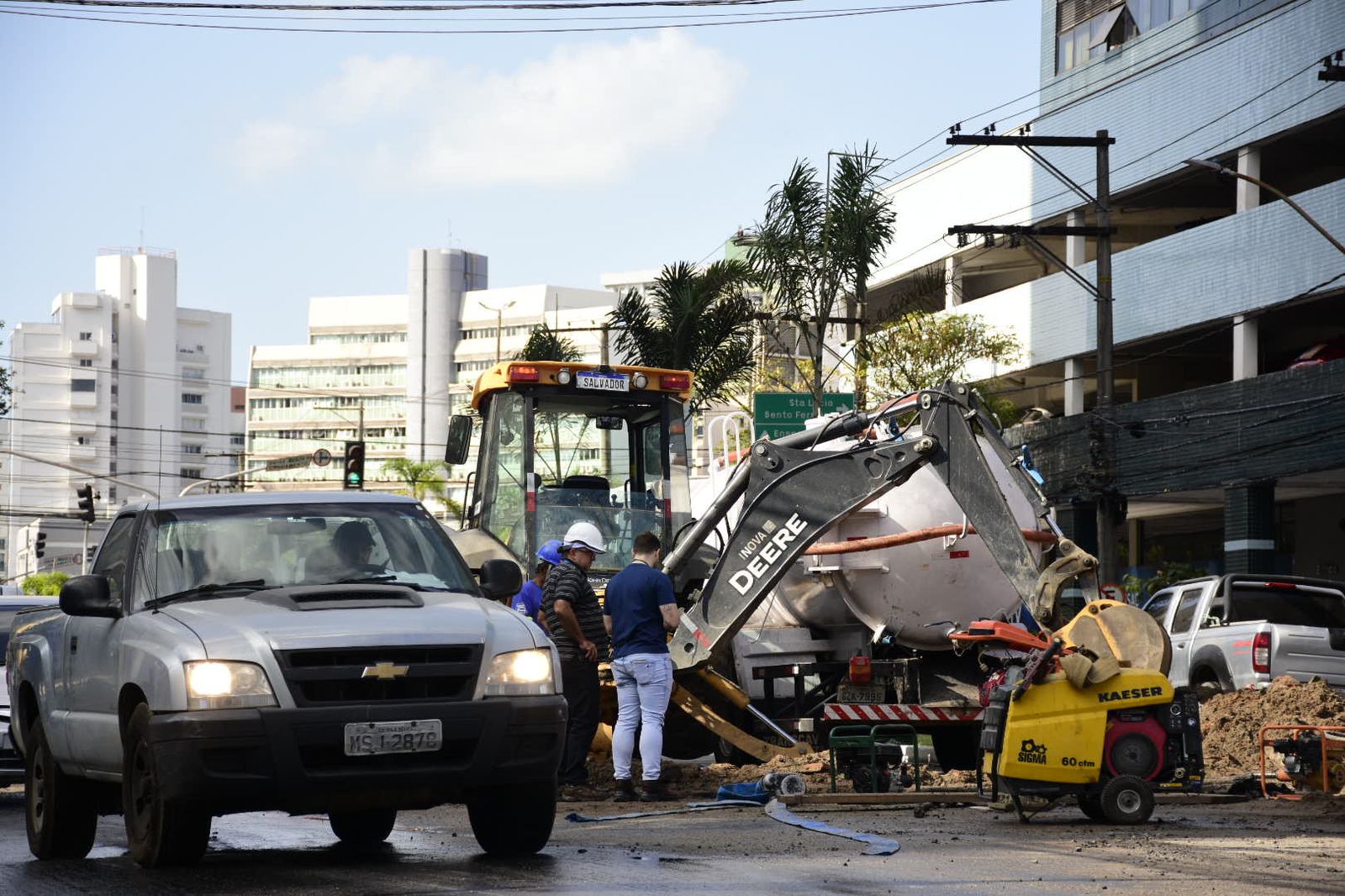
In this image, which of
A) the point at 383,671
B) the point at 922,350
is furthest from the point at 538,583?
the point at 922,350

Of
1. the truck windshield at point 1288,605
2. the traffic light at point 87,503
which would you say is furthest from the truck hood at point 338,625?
the traffic light at point 87,503

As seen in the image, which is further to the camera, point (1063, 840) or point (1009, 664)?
point (1009, 664)

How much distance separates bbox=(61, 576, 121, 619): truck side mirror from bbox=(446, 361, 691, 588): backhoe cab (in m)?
7.35

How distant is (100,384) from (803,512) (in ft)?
487

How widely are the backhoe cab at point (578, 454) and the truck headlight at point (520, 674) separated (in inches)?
302

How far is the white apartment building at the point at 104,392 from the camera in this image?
506 ft

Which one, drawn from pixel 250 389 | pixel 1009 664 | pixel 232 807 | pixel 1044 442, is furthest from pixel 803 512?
pixel 250 389

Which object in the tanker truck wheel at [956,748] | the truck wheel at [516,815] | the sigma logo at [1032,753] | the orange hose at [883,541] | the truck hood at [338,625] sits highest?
the orange hose at [883,541]

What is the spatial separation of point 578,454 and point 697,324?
16602 mm

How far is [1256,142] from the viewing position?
116 ft

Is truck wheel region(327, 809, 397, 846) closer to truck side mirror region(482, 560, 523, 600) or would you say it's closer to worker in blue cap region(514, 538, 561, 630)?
truck side mirror region(482, 560, 523, 600)

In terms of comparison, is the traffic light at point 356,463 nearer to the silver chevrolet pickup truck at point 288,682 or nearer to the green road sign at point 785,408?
the green road sign at point 785,408

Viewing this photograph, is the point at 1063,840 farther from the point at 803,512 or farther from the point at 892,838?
the point at 803,512

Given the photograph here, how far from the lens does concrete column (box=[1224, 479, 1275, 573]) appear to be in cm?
3400
